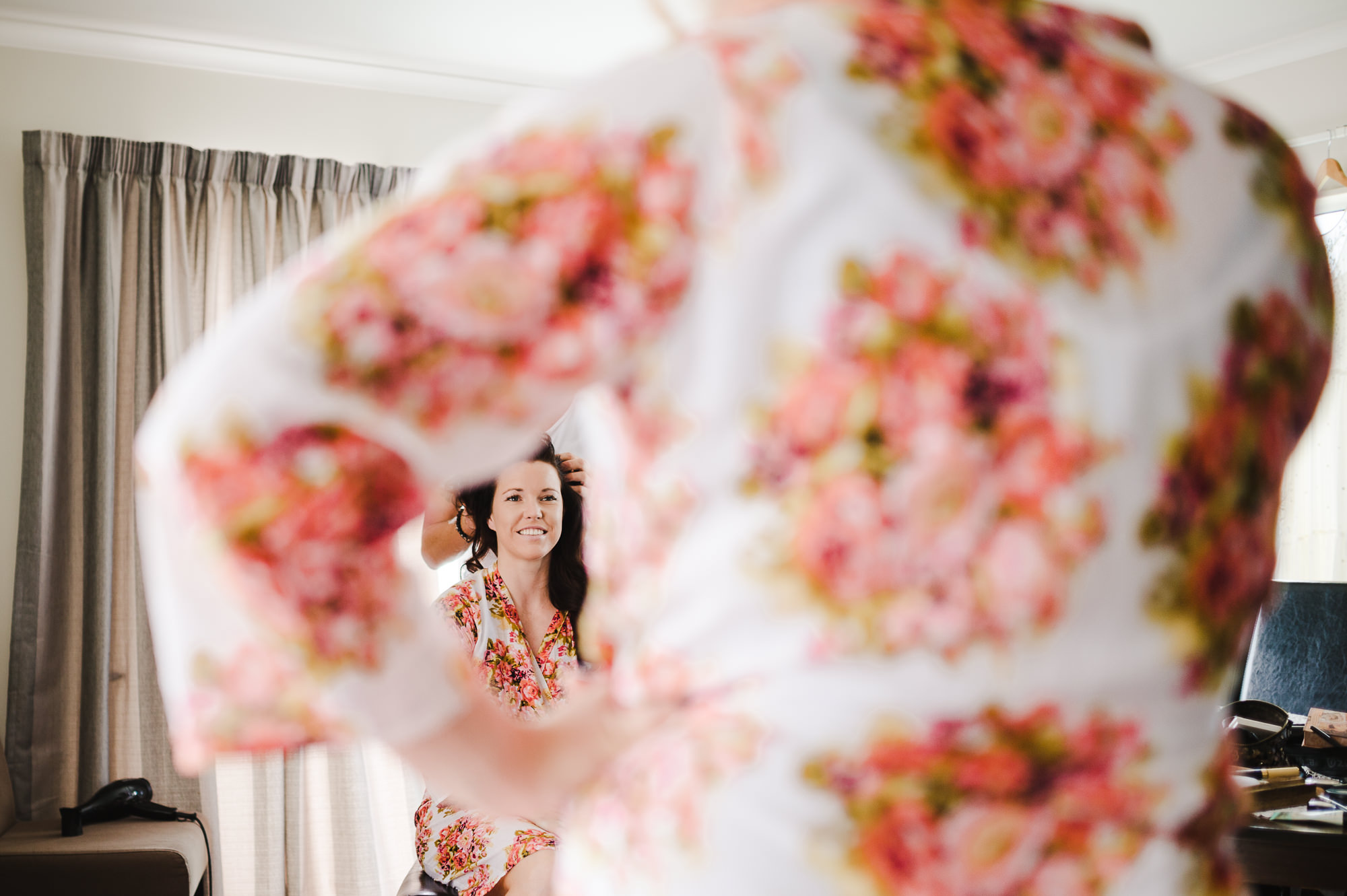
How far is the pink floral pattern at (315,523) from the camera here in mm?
400

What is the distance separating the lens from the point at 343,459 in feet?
1.33

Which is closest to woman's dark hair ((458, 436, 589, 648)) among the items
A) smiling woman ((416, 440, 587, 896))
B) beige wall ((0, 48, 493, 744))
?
smiling woman ((416, 440, 587, 896))

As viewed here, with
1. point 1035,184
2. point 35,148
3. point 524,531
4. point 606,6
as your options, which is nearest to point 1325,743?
point 524,531

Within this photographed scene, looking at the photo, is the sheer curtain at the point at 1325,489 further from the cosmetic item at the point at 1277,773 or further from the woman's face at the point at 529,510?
the woman's face at the point at 529,510

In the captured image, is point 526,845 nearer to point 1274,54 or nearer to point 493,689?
point 493,689

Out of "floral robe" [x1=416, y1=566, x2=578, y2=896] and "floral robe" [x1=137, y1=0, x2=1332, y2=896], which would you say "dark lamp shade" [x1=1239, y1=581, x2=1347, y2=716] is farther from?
"floral robe" [x1=137, y1=0, x2=1332, y2=896]

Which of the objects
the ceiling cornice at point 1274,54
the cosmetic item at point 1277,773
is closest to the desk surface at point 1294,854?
the cosmetic item at point 1277,773

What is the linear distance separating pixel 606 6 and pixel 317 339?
3.50 metres

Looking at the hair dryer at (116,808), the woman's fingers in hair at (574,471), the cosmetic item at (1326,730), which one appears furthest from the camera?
the hair dryer at (116,808)

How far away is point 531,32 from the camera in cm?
379

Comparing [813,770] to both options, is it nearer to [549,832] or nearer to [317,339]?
[317,339]

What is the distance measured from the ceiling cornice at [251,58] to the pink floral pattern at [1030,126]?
3.10 m

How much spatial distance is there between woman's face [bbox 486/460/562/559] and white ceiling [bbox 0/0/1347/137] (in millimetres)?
1820

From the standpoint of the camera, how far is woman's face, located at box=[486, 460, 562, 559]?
8.29 ft
